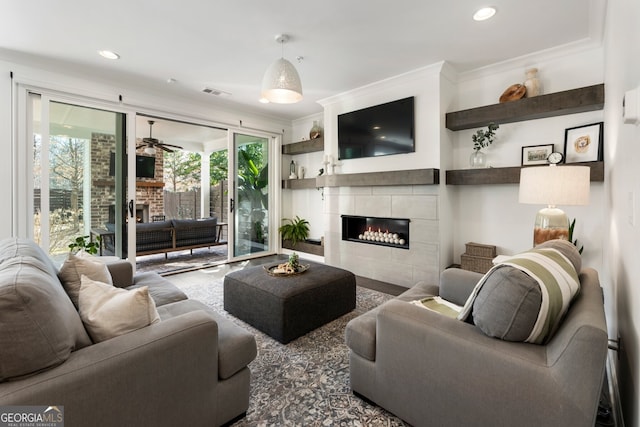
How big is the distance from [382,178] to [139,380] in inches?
129

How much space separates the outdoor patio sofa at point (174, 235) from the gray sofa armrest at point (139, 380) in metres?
4.12

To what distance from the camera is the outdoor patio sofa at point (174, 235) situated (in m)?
4.88

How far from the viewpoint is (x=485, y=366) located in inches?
43.5

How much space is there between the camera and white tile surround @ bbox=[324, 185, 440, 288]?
3.44 meters

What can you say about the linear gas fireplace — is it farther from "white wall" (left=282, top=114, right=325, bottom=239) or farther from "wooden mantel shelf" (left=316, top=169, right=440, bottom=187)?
"white wall" (left=282, top=114, right=325, bottom=239)

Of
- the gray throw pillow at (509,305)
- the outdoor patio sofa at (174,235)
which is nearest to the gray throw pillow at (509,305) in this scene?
the gray throw pillow at (509,305)

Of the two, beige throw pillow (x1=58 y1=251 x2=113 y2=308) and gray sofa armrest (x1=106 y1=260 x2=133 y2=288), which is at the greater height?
beige throw pillow (x1=58 y1=251 x2=113 y2=308)

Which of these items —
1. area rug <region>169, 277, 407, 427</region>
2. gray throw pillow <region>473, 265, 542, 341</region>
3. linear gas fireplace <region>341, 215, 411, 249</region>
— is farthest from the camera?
linear gas fireplace <region>341, 215, 411, 249</region>

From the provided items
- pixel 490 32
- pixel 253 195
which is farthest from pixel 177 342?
pixel 253 195

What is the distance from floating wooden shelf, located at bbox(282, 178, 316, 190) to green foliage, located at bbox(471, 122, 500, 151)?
2561 millimetres

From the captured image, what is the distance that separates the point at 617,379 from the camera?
156 cm

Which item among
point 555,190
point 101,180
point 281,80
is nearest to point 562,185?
point 555,190

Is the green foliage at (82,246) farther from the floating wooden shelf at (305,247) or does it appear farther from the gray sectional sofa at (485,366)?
the gray sectional sofa at (485,366)

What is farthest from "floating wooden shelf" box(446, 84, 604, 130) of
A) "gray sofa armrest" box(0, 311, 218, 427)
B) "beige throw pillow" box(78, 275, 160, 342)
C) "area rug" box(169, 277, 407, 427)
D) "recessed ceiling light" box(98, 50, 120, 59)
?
"recessed ceiling light" box(98, 50, 120, 59)
